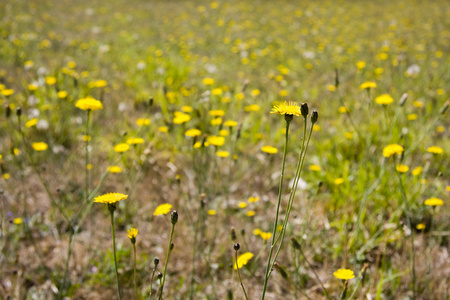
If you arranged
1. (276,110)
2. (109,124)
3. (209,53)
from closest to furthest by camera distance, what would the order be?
(276,110) → (109,124) → (209,53)

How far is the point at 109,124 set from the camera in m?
3.31

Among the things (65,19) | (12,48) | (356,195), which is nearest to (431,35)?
(356,195)

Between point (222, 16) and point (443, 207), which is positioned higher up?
point (222, 16)

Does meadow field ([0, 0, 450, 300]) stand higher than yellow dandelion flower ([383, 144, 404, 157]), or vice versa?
yellow dandelion flower ([383, 144, 404, 157])

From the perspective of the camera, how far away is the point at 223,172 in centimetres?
276

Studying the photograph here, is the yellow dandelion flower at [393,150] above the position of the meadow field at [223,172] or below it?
above

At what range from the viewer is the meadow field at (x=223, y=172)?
1.70m

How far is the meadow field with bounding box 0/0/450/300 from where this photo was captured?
5.57ft

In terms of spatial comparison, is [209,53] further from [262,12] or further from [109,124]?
[262,12]

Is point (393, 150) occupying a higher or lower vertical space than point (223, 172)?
higher

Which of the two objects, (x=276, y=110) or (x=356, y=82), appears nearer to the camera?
(x=276, y=110)

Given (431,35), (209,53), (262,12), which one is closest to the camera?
Answer: (209,53)

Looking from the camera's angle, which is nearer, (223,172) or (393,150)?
(393,150)

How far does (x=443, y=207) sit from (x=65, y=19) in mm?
8336
